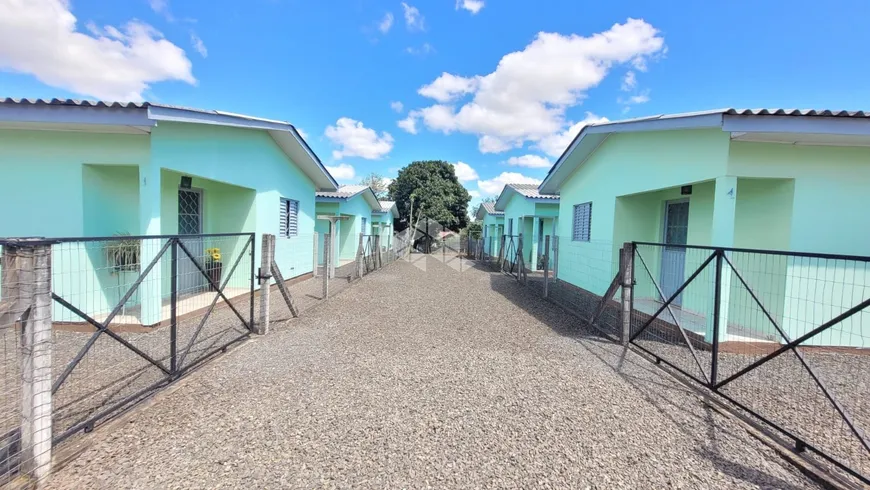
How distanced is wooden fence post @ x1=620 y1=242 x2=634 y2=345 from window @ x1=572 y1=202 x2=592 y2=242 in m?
4.47

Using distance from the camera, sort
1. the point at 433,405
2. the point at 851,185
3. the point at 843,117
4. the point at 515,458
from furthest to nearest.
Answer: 1. the point at 851,185
2. the point at 843,117
3. the point at 433,405
4. the point at 515,458

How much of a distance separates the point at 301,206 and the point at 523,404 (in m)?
9.94

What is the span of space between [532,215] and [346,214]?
821 centimetres

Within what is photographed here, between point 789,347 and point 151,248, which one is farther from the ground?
point 151,248

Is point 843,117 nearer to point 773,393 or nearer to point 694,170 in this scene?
point 694,170

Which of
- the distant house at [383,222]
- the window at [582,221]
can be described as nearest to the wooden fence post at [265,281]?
the window at [582,221]

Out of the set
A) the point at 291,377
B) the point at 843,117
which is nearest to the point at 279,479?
the point at 291,377

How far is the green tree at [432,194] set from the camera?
30719 mm

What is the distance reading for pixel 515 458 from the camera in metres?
2.66

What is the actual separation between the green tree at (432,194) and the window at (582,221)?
1998 centimetres

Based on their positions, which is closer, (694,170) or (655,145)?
(694,170)

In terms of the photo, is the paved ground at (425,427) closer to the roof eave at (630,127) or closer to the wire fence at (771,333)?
the wire fence at (771,333)

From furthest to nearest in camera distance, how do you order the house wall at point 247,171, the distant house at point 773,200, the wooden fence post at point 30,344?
1. the house wall at point 247,171
2. the distant house at point 773,200
3. the wooden fence post at point 30,344

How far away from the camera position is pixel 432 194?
Answer: 30.9 m
